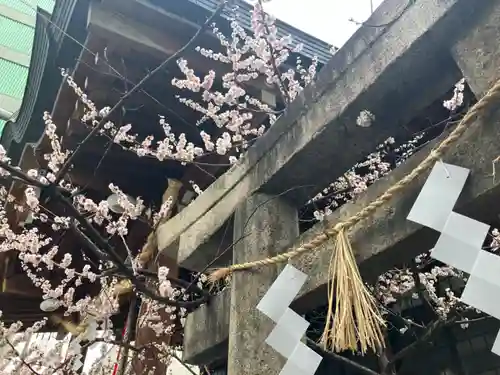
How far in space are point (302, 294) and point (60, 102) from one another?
333 centimetres

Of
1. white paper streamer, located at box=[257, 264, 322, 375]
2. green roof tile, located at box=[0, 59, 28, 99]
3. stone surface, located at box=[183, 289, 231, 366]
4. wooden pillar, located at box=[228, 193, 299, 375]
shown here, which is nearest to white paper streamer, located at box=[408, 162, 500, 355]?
white paper streamer, located at box=[257, 264, 322, 375]

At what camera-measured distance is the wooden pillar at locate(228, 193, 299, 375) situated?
5.32 feet

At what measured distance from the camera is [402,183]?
1.23m

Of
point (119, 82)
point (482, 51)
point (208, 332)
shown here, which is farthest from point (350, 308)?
point (119, 82)

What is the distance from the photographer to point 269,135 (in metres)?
1.87

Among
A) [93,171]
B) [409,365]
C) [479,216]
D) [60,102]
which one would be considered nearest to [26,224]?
[93,171]

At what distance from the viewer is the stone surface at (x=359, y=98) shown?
131 cm

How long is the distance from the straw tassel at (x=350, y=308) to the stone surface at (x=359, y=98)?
340mm

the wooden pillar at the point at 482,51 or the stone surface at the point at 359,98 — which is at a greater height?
the stone surface at the point at 359,98

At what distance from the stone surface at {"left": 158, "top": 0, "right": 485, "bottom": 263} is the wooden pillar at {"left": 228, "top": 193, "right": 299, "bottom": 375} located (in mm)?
77

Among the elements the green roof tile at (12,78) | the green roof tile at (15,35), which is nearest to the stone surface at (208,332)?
the green roof tile at (12,78)

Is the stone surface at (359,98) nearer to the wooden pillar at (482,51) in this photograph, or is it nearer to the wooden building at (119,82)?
the wooden pillar at (482,51)

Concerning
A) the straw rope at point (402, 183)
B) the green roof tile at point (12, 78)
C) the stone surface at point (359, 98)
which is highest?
the green roof tile at point (12, 78)

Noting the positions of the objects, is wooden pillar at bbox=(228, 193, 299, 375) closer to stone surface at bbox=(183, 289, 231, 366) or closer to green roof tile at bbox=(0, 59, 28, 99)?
stone surface at bbox=(183, 289, 231, 366)
